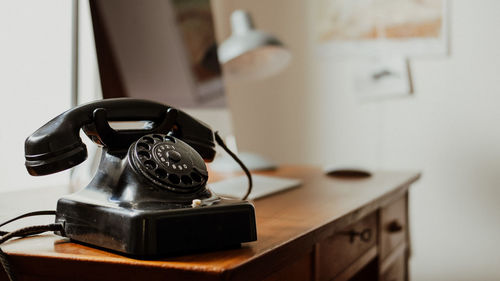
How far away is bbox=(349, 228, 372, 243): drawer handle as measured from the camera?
36.7 inches

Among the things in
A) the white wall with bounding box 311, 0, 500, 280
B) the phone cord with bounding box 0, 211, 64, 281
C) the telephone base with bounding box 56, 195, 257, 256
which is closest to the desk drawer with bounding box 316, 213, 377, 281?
the telephone base with bounding box 56, 195, 257, 256

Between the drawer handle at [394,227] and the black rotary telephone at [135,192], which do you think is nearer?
the black rotary telephone at [135,192]

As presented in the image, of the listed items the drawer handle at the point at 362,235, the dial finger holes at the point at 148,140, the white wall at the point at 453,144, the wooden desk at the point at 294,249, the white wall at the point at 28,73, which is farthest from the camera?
the white wall at the point at 453,144

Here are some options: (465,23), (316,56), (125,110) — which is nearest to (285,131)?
(316,56)

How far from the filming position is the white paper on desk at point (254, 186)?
0.93 meters

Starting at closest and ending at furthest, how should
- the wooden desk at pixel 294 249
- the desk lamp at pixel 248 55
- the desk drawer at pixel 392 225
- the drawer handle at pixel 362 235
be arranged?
1. the wooden desk at pixel 294 249
2. the drawer handle at pixel 362 235
3. the desk drawer at pixel 392 225
4. the desk lamp at pixel 248 55

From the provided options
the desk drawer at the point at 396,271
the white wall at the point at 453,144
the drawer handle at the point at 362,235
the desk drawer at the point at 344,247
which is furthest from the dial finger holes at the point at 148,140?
the white wall at the point at 453,144

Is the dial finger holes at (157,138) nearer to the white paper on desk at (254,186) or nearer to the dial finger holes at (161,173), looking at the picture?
the dial finger holes at (161,173)

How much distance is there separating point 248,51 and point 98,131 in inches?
34.8

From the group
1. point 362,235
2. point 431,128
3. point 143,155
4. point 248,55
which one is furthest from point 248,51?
point 143,155

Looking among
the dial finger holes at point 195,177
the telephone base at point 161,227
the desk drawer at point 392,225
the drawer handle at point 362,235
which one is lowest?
the desk drawer at point 392,225

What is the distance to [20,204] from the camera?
0.85 metres

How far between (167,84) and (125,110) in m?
0.67

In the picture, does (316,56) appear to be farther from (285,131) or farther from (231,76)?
(231,76)
